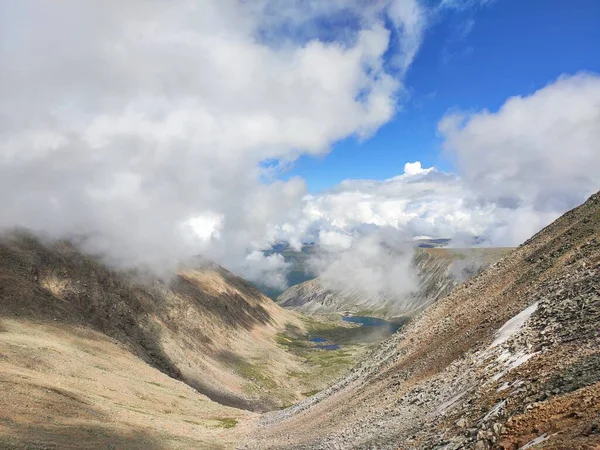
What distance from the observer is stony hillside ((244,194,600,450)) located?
1873cm

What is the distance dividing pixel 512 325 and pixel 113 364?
8599cm

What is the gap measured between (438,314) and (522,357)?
35.0 metres

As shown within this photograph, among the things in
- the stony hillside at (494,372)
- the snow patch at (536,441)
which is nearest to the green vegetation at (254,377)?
the stony hillside at (494,372)

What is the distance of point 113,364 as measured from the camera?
89250mm

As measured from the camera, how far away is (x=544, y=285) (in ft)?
134

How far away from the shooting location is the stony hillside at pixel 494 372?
18.7 meters

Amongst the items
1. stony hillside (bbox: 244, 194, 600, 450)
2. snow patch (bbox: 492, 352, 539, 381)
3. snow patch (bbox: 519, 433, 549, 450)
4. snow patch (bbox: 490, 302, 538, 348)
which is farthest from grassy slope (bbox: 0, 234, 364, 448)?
snow patch (bbox: 519, 433, 549, 450)

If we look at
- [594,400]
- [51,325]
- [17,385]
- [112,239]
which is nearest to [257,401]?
[51,325]

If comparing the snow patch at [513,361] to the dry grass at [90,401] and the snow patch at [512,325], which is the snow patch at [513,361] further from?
the dry grass at [90,401]

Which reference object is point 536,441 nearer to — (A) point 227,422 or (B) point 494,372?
(B) point 494,372

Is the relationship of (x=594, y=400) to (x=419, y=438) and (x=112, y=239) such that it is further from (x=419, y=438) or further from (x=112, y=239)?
(x=112, y=239)

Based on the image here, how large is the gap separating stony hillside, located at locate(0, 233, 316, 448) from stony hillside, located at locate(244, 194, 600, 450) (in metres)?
19.8

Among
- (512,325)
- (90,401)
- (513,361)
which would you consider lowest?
(513,361)

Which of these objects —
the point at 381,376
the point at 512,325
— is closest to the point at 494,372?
the point at 512,325
